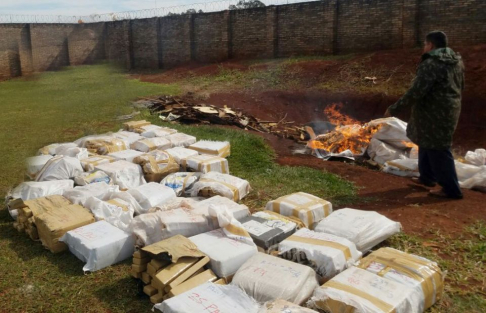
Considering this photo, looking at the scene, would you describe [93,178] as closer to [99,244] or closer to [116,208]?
[116,208]

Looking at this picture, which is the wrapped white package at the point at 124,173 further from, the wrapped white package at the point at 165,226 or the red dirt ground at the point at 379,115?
the red dirt ground at the point at 379,115

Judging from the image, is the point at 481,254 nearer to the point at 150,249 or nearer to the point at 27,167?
the point at 150,249

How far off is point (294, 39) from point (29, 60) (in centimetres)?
945

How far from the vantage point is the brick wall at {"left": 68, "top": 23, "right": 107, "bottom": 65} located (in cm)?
1072

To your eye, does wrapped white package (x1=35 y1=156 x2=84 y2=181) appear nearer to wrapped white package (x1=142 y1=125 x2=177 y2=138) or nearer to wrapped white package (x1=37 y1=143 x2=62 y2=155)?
wrapped white package (x1=37 y1=143 x2=62 y2=155)

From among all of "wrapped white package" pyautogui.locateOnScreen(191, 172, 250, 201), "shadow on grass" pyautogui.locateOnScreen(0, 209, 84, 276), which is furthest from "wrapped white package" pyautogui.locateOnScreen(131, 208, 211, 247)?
"wrapped white package" pyautogui.locateOnScreen(191, 172, 250, 201)

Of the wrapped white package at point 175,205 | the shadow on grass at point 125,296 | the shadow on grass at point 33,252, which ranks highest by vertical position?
the wrapped white package at point 175,205

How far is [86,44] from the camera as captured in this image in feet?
41.9

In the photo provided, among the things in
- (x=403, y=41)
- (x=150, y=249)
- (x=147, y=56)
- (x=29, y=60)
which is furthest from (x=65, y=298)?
(x=147, y=56)

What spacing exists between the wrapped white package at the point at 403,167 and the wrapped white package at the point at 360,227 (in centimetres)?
224

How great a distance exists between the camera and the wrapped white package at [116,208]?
148 inches

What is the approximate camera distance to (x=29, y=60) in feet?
39.0

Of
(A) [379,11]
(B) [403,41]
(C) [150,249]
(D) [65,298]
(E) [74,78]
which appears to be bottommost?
(D) [65,298]

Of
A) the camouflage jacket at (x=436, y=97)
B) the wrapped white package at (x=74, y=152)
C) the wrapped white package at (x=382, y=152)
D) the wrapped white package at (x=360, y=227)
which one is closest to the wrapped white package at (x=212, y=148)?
the wrapped white package at (x=74, y=152)
